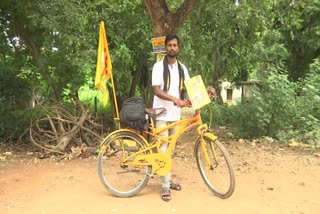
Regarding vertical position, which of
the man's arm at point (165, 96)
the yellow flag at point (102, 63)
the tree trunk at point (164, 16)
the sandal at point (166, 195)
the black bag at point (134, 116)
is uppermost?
the tree trunk at point (164, 16)

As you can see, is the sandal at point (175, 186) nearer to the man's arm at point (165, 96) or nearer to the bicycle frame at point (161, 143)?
the bicycle frame at point (161, 143)

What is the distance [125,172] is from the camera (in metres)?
5.07

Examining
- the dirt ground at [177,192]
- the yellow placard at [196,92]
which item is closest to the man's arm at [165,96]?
the yellow placard at [196,92]

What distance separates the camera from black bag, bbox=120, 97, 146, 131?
Answer: 4.65 meters

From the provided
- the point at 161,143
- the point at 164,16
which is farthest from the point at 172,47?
the point at 164,16

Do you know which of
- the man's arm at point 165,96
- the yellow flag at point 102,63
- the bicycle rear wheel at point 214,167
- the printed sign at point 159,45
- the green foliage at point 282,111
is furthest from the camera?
the green foliage at point 282,111

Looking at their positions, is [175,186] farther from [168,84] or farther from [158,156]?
[168,84]

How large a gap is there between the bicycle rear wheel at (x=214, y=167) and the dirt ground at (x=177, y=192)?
0.12 meters

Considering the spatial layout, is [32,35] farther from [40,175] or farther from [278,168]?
[278,168]

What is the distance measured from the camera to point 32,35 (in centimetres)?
855

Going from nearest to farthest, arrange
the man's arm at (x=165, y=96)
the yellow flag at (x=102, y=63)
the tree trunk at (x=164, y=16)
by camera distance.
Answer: the man's arm at (x=165, y=96) → the yellow flag at (x=102, y=63) → the tree trunk at (x=164, y=16)

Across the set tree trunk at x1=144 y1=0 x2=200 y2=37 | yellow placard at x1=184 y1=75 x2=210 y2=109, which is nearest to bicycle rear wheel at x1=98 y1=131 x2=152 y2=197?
yellow placard at x1=184 y1=75 x2=210 y2=109

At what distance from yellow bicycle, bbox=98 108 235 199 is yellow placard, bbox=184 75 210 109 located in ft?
0.58

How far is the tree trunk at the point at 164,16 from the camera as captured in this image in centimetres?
603
